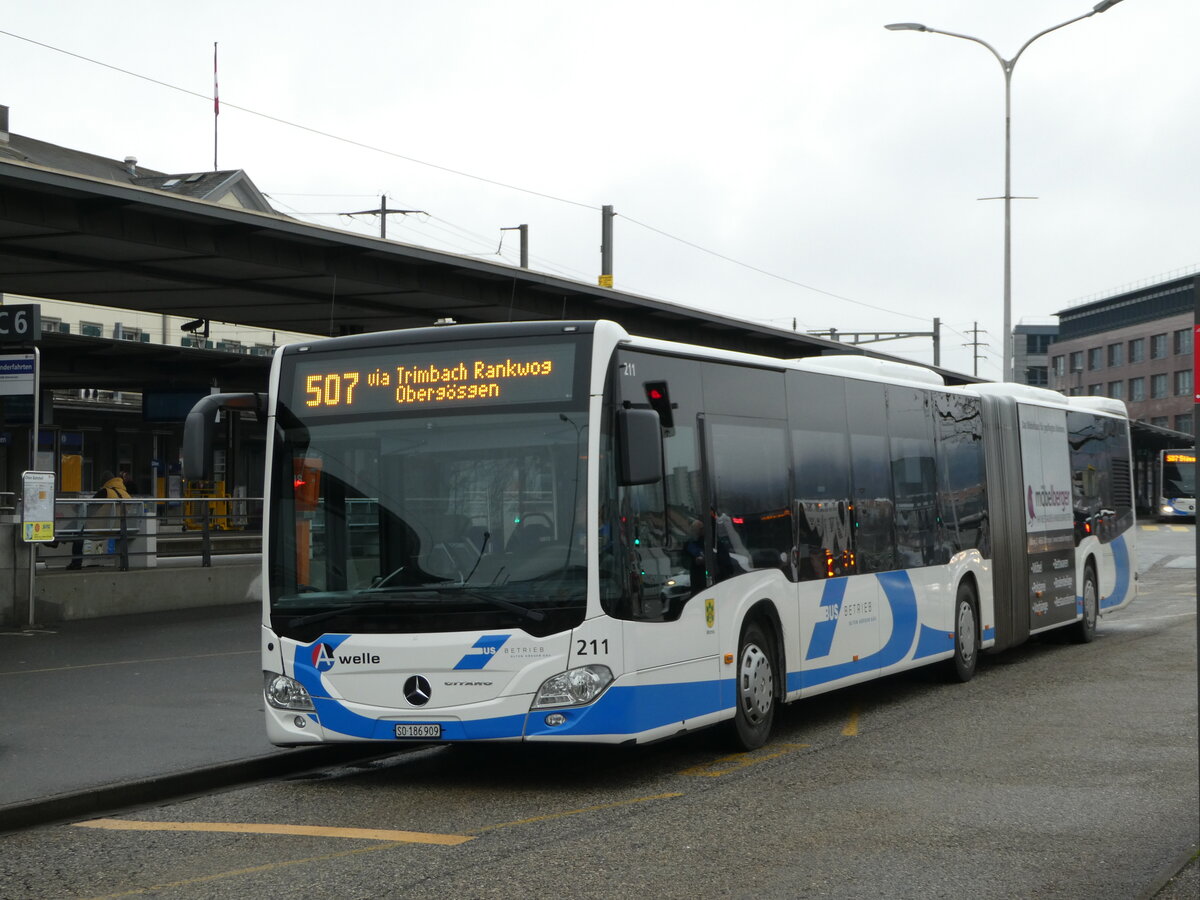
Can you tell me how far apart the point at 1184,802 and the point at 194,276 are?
19.9 metres

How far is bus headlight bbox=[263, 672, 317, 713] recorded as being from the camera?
9.15 m

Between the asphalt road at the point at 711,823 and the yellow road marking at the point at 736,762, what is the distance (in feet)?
0.18

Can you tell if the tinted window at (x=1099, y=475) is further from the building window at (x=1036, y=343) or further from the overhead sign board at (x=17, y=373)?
the building window at (x=1036, y=343)

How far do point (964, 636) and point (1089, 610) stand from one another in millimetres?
4700

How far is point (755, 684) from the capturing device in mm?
10391

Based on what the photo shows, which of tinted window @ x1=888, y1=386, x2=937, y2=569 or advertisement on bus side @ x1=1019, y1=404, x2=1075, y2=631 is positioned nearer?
tinted window @ x1=888, y1=386, x2=937, y2=569

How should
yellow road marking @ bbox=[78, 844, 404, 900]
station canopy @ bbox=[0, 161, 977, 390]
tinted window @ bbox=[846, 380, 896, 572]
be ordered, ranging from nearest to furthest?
yellow road marking @ bbox=[78, 844, 404, 900] < tinted window @ bbox=[846, 380, 896, 572] < station canopy @ bbox=[0, 161, 977, 390]

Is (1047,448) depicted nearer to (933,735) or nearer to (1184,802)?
(933,735)

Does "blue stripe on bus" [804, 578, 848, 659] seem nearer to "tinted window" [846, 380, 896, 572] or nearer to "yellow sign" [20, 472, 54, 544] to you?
"tinted window" [846, 380, 896, 572]

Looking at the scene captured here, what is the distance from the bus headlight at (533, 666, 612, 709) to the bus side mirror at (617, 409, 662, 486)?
1.13 metres

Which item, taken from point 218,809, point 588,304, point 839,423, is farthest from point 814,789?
point 588,304

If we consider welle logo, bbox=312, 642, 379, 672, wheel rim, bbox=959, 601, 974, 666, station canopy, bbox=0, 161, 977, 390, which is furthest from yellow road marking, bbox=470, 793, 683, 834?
station canopy, bbox=0, 161, 977, 390

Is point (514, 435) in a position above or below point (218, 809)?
above

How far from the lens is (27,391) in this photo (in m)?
16.8
